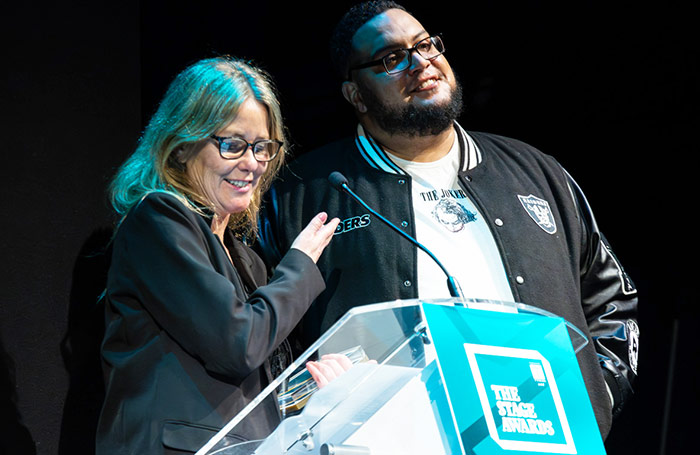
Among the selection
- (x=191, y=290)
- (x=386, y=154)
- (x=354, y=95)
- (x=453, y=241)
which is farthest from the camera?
(x=354, y=95)

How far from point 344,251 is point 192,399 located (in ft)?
2.76

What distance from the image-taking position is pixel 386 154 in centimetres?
247

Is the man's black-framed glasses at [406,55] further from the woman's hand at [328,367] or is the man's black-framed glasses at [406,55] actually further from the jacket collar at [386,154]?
the woman's hand at [328,367]

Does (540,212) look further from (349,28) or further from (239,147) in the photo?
(239,147)

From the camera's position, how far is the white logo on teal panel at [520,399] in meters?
1.06

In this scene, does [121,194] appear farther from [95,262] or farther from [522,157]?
[522,157]

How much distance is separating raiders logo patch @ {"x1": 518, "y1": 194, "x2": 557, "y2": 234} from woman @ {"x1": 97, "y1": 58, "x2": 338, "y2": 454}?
0.86 meters

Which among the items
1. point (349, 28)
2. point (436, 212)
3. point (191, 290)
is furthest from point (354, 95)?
point (191, 290)

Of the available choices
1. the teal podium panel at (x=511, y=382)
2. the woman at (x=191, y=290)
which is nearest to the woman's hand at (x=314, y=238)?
the woman at (x=191, y=290)

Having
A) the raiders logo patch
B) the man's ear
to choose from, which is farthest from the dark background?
the raiders logo patch

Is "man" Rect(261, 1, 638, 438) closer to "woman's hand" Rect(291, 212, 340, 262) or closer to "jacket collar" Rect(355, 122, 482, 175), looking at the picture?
"jacket collar" Rect(355, 122, 482, 175)

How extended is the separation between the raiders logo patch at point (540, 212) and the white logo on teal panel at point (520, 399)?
4.04 ft

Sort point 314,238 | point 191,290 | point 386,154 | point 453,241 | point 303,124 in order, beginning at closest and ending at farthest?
point 191,290 → point 314,238 → point 453,241 → point 386,154 → point 303,124

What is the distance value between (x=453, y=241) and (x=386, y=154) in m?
0.39
